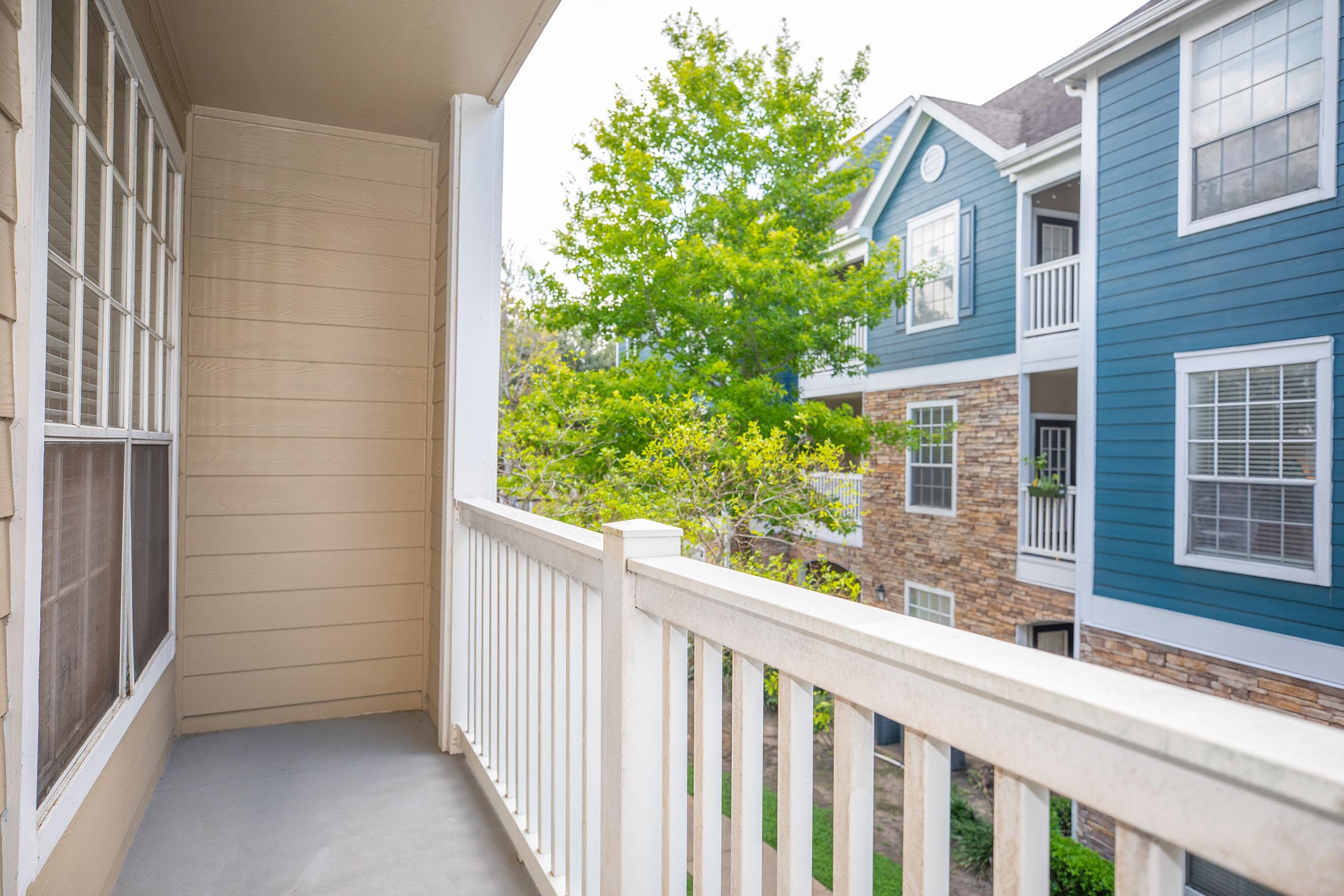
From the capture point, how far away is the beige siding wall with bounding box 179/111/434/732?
2.81m

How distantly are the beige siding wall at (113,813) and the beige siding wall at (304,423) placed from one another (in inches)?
15.9

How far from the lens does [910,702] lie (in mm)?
659

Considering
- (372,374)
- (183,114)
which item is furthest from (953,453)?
(183,114)

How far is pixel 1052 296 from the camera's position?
6.89 meters

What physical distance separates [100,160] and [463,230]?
3.80ft

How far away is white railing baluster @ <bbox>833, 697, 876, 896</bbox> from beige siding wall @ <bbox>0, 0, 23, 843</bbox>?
106cm

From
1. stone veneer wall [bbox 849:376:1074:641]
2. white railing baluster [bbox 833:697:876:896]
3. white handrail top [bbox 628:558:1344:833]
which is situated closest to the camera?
white handrail top [bbox 628:558:1344:833]

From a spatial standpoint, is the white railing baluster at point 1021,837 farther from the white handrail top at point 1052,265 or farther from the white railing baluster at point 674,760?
the white handrail top at point 1052,265

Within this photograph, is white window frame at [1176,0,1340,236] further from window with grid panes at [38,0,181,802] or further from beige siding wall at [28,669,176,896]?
beige siding wall at [28,669,176,896]

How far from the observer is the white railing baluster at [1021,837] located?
57 centimetres

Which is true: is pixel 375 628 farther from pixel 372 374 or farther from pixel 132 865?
pixel 132 865

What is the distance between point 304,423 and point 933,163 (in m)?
7.18

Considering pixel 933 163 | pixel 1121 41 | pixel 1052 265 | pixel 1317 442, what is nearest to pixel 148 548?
pixel 1317 442

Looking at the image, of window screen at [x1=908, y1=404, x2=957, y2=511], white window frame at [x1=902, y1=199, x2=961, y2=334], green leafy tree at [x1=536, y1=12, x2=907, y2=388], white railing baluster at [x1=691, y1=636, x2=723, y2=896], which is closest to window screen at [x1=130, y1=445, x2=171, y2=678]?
white railing baluster at [x1=691, y1=636, x2=723, y2=896]
